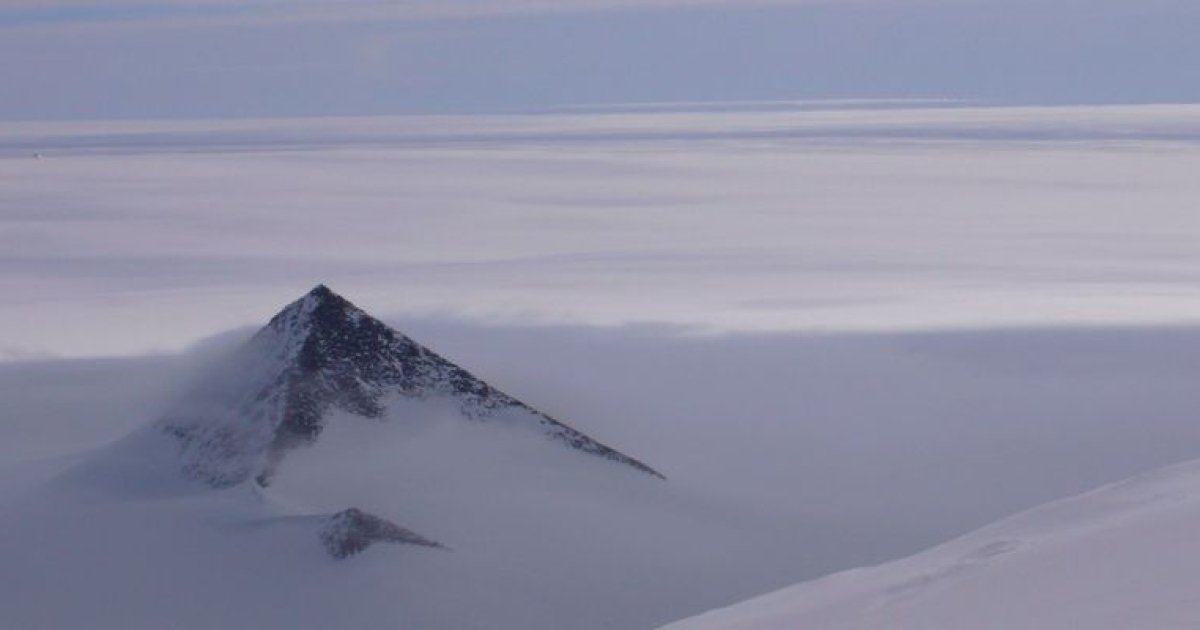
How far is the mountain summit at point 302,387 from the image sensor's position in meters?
27.5

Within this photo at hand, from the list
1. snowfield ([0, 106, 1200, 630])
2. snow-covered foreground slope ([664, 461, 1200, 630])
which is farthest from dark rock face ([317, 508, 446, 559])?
snow-covered foreground slope ([664, 461, 1200, 630])

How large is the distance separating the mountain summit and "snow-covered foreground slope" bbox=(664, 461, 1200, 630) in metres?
17.2

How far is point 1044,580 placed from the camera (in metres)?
9.16

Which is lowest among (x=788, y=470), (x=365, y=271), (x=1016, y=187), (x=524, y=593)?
(x=524, y=593)

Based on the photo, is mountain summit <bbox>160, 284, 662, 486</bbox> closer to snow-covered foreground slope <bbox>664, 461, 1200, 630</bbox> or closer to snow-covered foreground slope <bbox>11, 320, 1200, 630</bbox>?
snow-covered foreground slope <bbox>11, 320, 1200, 630</bbox>

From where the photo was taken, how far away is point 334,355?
2767 cm

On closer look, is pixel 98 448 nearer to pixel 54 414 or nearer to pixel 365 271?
pixel 54 414

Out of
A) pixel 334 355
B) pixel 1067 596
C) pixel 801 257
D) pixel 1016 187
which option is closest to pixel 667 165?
pixel 1016 187

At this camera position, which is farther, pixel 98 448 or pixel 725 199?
pixel 725 199

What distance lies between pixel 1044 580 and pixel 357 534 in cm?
1659

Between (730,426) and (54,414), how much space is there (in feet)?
45.9

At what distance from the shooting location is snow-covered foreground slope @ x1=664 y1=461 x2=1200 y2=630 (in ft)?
27.5

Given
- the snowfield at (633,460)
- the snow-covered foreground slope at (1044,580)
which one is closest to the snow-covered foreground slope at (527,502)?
the snowfield at (633,460)

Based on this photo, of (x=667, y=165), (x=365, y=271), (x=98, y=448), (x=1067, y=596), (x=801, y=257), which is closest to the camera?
(x=1067, y=596)
